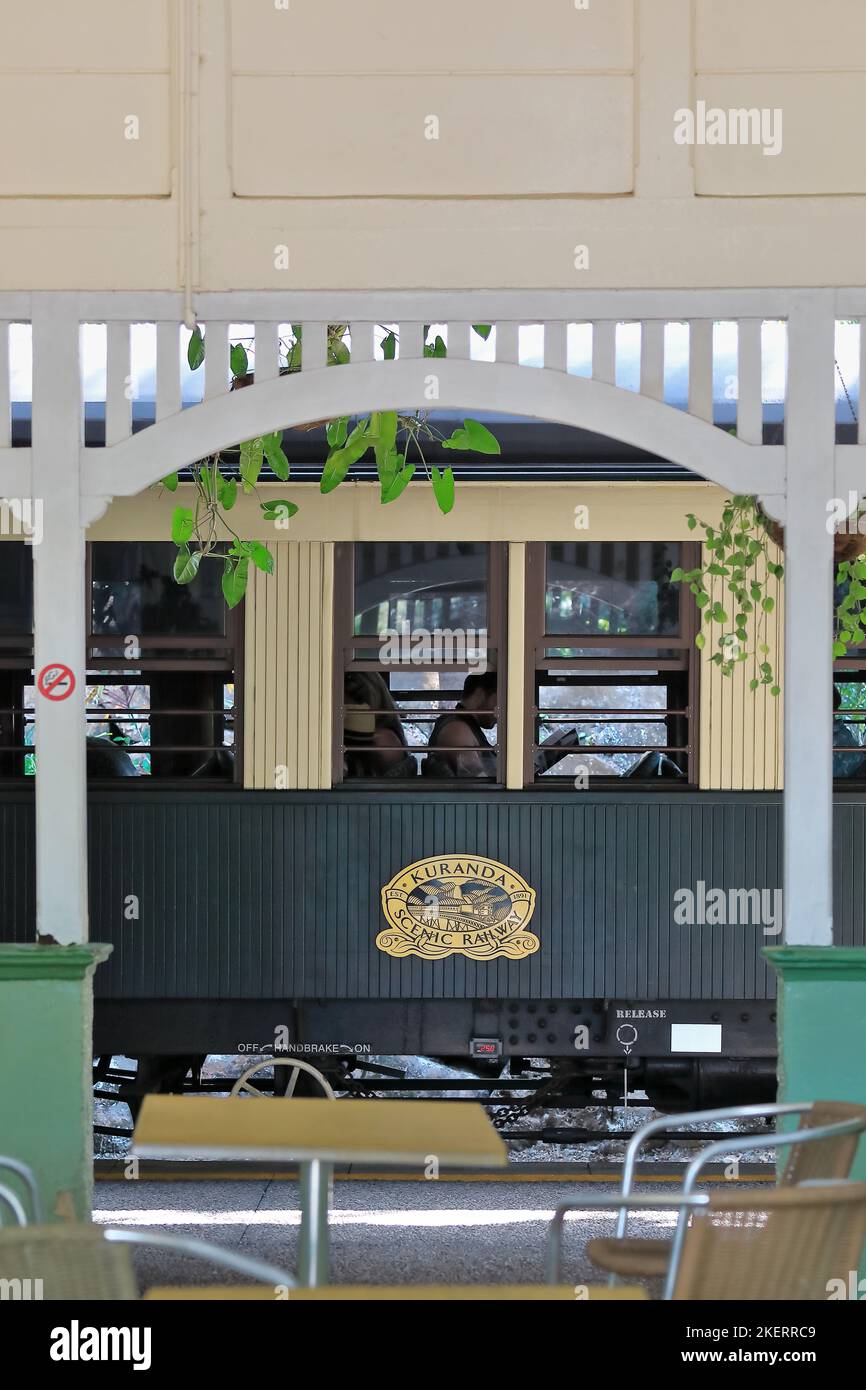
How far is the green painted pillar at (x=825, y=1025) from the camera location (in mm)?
3443

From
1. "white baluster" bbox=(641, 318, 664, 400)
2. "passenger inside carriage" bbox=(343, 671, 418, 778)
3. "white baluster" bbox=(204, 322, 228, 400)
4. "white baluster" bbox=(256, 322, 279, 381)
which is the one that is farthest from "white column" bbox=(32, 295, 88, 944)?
"passenger inside carriage" bbox=(343, 671, 418, 778)

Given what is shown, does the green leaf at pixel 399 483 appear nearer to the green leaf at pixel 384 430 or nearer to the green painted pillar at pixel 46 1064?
the green leaf at pixel 384 430

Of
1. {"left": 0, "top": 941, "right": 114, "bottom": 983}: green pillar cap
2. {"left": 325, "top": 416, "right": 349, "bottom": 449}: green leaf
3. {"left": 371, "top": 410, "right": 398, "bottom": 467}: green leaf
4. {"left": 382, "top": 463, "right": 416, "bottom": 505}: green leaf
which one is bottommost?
{"left": 0, "top": 941, "right": 114, "bottom": 983}: green pillar cap

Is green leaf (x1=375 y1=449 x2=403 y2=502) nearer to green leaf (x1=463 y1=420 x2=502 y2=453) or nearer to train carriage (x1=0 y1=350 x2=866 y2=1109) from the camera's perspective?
green leaf (x1=463 y1=420 x2=502 y2=453)

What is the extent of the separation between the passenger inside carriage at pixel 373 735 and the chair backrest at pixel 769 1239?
3554 millimetres

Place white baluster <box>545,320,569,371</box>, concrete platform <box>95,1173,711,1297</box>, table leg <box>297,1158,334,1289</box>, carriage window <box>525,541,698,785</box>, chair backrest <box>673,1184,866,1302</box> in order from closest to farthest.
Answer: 1. chair backrest <box>673,1184,866,1302</box>
2. table leg <box>297,1158,334,1289</box>
3. white baluster <box>545,320,569,371</box>
4. concrete platform <box>95,1173,711,1297</box>
5. carriage window <box>525,541,698,785</box>

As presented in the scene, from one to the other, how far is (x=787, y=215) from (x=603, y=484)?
202cm

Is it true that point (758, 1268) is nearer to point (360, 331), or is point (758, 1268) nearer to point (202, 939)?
point (360, 331)

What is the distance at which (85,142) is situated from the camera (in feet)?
11.7

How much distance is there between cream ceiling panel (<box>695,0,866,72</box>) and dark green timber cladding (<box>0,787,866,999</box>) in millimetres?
2872

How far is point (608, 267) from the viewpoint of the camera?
3.54 m

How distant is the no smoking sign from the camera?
11.6 ft

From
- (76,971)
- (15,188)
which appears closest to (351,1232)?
(76,971)

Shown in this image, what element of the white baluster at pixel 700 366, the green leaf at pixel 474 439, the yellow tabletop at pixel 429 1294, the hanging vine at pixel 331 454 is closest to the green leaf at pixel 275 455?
the hanging vine at pixel 331 454
